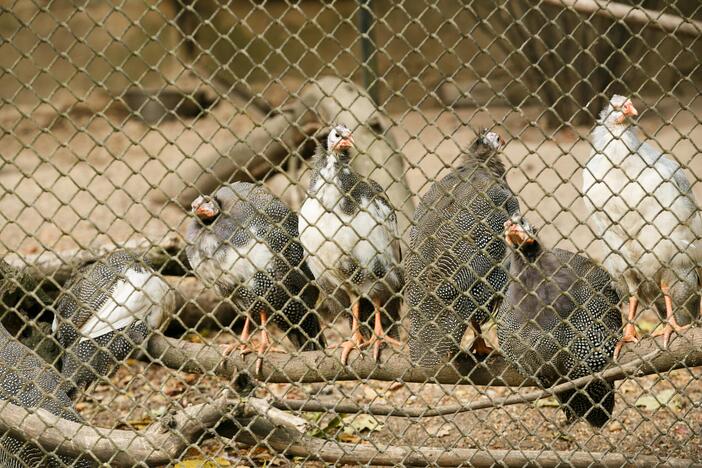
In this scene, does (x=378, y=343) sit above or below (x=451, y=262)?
below

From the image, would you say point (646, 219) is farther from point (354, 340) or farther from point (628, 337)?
point (354, 340)

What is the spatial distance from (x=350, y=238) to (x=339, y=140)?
0.46 m

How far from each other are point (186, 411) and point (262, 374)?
74cm

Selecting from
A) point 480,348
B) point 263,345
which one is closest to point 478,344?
point 480,348

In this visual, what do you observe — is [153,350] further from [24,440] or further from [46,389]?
[24,440]

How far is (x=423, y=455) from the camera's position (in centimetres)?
351

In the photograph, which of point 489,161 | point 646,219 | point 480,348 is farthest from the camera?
point 489,161

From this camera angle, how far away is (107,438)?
335cm

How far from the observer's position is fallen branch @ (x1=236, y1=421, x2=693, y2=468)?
11.5 feet

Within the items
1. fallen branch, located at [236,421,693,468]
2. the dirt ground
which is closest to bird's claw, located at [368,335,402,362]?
the dirt ground

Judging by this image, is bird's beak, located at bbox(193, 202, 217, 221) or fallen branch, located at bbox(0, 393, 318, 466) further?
bird's beak, located at bbox(193, 202, 217, 221)

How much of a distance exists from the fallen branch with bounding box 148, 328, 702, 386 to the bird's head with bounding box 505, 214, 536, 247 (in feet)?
1.61

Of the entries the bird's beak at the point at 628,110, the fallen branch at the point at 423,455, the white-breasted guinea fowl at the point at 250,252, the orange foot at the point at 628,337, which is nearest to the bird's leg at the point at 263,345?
the white-breasted guinea fowl at the point at 250,252

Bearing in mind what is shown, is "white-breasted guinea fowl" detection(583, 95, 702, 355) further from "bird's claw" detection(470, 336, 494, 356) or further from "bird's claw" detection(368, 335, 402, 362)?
"bird's claw" detection(368, 335, 402, 362)
